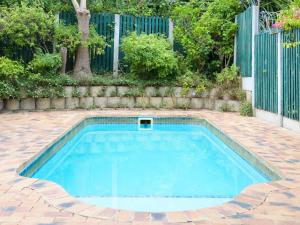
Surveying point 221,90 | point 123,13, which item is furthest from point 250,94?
point 123,13

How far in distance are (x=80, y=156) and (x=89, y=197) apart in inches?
103

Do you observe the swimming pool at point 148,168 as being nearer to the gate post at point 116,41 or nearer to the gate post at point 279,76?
the gate post at point 279,76

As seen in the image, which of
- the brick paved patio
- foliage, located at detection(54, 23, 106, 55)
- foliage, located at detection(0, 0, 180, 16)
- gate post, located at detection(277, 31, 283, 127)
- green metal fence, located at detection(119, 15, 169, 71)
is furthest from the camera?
green metal fence, located at detection(119, 15, 169, 71)

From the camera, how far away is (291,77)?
7578 millimetres

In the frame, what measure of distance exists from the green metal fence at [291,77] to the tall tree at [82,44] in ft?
18.9

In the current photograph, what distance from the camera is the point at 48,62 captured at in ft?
35.2

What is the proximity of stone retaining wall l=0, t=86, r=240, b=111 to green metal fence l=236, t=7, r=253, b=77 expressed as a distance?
106cm

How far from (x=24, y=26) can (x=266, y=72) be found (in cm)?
632

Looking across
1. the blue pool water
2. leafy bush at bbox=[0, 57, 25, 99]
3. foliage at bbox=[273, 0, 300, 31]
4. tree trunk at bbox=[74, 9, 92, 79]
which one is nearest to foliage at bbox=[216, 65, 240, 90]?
the blue pool water

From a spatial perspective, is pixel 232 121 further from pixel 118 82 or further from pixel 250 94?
pixel 118 82

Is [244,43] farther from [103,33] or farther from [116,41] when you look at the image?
[103,33]

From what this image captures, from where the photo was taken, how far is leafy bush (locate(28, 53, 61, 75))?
35.2 feet

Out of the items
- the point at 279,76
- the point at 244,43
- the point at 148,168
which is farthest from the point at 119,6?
the point at 148,168

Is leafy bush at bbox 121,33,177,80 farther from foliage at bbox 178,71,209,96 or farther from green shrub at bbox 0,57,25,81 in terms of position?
green shrub at bbox 0,57,25,81
